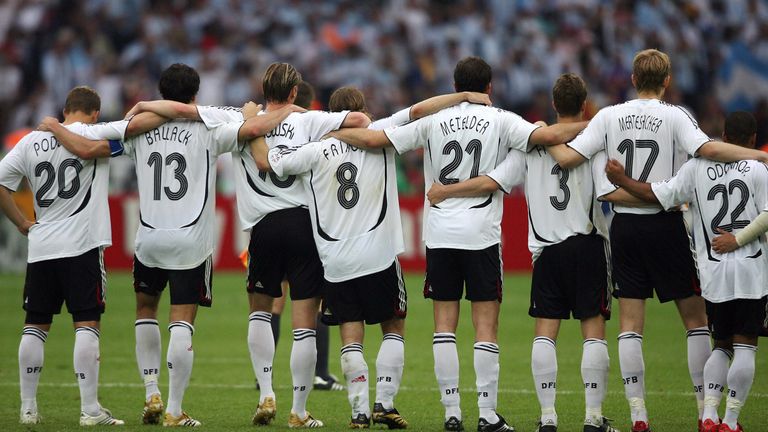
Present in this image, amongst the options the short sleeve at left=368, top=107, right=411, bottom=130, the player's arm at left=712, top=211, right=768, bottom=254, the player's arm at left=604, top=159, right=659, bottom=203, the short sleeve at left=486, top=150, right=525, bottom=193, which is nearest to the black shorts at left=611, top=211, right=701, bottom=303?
the player's arm at left=604, top=159, right=659, bottom=203

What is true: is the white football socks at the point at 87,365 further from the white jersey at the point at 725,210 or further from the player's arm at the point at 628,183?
the white jersey at the point at 725,210

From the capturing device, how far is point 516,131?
7941 mm

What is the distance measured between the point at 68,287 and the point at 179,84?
67.2 inches

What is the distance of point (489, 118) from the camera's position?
7992 mm

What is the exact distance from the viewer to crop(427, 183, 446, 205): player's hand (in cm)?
805

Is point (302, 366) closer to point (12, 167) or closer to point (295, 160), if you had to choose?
point (295, 160)

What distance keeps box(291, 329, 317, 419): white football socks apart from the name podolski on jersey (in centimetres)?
163

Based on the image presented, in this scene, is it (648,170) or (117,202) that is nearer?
(648,170)

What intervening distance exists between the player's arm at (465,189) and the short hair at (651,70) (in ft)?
4.04

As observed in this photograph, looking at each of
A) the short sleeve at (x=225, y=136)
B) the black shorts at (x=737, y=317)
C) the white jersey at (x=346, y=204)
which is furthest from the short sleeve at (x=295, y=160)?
the black shorts at (x=737, y=317)

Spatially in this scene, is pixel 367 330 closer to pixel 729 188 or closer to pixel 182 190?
pixel 182 190

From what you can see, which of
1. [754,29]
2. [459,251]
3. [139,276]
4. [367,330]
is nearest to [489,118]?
[459,251]

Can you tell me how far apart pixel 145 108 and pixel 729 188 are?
4128 millimetres

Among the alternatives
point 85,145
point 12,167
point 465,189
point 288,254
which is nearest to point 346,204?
point 288,254
